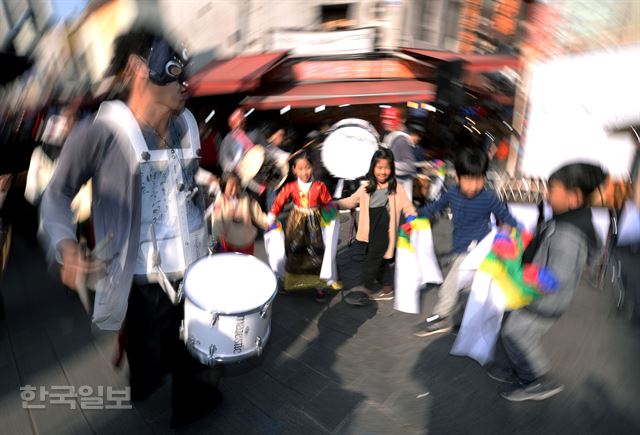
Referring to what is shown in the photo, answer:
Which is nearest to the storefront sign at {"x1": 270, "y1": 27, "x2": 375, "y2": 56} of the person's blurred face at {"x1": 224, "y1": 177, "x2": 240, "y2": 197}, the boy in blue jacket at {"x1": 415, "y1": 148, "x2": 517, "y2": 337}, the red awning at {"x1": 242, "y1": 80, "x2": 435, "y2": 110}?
the red awning at {"x1": 242, "y1": 80, "x2": 435, "y2": 110}

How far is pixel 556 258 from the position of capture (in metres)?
2.30

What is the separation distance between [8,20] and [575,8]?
2476 cm

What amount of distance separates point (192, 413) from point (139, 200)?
4.56 ft

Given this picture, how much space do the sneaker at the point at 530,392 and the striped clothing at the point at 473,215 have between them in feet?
3.62

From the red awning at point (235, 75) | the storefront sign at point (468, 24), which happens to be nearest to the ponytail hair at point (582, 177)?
the red awning at point (235, 75)

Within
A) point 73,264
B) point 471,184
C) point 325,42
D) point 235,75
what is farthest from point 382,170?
point 325,42

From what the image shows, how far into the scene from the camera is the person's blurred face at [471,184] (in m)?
3.10

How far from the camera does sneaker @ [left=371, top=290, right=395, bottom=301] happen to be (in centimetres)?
410

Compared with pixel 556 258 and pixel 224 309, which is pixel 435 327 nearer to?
pixel 556 258

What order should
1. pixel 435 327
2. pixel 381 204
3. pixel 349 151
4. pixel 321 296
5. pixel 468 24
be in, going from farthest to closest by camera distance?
1. pixel 468 24
2. pixel 349 151
3. pixel 321 296
4. pixel 381 204
5. pixel 435 327

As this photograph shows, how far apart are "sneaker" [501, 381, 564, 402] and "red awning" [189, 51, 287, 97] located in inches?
285

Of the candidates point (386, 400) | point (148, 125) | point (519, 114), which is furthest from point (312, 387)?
point (519, 114)

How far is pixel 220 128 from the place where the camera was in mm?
9922

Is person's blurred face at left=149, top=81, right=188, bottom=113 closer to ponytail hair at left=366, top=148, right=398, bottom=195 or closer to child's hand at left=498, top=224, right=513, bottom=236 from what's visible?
ponytail hair at left=366, top=148, right=398, bottom=195
